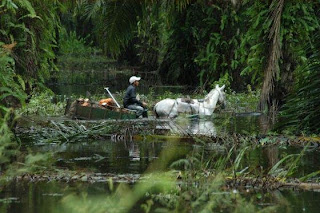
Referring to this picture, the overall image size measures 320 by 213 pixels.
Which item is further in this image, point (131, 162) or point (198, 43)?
point (198, 43)

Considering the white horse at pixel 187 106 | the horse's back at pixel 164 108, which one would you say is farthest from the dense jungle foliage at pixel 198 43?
the horse's back at pixel 164 108

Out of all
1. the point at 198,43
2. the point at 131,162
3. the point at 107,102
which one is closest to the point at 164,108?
the point at 107,102

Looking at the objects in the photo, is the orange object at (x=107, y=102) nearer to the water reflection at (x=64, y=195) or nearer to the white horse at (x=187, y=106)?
the white horse at (x=187, y=106)

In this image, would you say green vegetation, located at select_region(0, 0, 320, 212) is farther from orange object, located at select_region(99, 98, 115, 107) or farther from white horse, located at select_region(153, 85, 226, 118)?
orange object, located at select_region(99, 98, 115, 107)

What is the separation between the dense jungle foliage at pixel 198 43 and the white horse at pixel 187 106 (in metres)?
1.24

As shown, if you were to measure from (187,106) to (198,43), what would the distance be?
13191mm

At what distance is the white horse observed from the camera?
25.1 m

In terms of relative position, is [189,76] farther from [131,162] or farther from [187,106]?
[131,162]

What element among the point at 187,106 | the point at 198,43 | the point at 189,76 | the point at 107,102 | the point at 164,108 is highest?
the point at 198,43

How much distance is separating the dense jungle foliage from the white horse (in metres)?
1.24

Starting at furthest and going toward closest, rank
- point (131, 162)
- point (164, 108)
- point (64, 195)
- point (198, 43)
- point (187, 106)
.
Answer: point (198, 43) → point (187, 106) → point (164, 108) → point (131, 162) → point (64, 195)

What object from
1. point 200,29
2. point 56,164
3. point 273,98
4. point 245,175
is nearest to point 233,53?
point 200,29

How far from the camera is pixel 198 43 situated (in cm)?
3844

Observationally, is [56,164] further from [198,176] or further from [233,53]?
[233,53]
